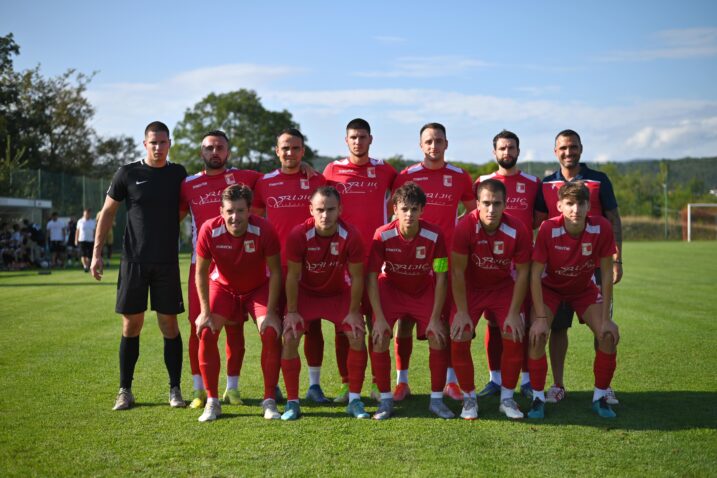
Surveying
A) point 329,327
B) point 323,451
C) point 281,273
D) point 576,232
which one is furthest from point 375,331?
point 329,327

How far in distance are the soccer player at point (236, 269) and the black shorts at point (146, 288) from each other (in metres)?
0.43

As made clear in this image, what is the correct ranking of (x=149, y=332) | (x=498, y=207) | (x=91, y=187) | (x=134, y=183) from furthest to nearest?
(x=91, y=187)
(x=149, y=332)
(x=134, y=183)
(x=498, y=207)

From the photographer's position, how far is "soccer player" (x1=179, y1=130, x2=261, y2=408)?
568cm

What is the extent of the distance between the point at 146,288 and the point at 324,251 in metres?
1.57

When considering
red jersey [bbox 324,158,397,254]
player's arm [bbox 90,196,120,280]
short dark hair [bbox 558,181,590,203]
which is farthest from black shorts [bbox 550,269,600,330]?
player's arm [bbox 90,196,120,280]

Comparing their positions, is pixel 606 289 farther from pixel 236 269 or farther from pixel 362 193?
pixel 236 269

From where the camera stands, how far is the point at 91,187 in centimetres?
3183

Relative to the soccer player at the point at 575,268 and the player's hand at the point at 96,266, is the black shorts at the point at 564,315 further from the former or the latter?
the player's hand at the point at 96,266

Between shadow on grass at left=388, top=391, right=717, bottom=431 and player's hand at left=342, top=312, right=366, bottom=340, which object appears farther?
player's hand at left=342, top=312, right=366, bottom=340

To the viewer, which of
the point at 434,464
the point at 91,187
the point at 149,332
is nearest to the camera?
the point at 434,464

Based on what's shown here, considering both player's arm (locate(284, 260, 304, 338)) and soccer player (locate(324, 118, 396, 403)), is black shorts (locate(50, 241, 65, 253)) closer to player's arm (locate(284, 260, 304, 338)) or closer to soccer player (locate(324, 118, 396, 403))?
soccer player (locate(324, 118, 396, 403))

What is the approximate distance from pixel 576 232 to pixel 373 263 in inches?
64.6

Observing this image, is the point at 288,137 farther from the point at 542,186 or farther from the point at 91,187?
the point at 91,187

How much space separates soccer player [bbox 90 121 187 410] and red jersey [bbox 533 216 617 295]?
9.96ft
